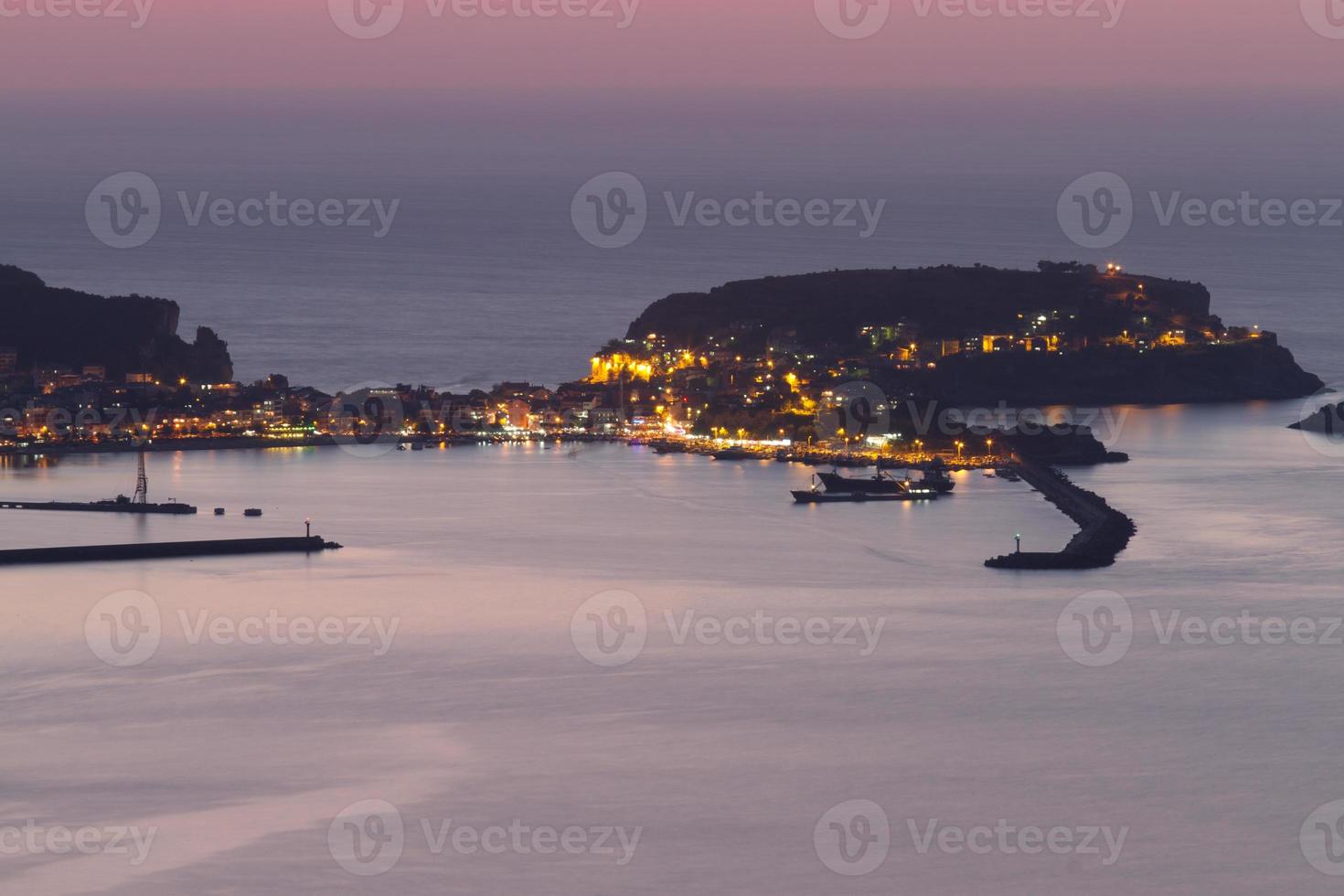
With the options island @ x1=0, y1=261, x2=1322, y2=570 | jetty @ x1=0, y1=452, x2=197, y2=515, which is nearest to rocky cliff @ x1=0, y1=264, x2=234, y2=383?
island @ x1=0, y1=261, x2=1322, y2=570

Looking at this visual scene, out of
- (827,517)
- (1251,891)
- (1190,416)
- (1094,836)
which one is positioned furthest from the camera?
(1190,416)

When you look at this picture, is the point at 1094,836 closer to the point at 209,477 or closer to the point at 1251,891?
the point at 1251,891

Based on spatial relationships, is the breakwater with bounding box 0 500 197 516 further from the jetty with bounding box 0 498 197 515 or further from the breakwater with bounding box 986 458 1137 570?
the breakwater with bounding box 986 458 1137 570

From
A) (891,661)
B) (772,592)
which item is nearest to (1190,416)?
(772,592)

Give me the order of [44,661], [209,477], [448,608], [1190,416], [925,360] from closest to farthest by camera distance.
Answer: [44,661] < [448,608] < [209,477] < [1190,416] < [925,360]

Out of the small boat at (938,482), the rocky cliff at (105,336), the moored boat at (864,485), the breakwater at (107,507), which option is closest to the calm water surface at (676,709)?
the breakwater at (107,507)
